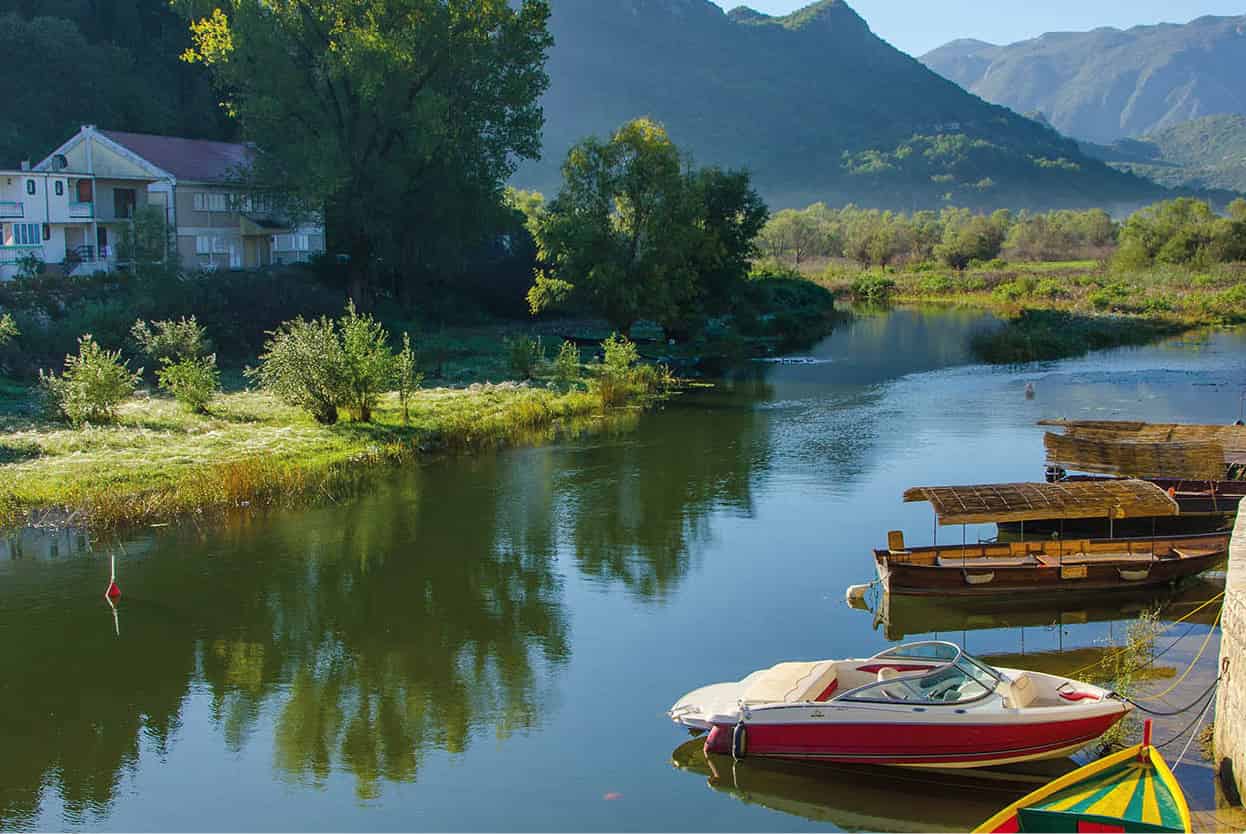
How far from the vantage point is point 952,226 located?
142m

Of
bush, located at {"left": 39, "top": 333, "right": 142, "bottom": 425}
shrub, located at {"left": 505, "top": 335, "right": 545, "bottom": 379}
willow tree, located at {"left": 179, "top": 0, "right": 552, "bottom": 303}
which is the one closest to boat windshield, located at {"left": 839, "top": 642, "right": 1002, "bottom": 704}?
bush, located at {"left": 39, "top": 333, "right": 142, "bottom": 425}

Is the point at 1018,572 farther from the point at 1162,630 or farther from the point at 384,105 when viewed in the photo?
the point at 384,105

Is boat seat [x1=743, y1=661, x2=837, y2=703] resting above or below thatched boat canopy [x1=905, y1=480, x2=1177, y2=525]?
below

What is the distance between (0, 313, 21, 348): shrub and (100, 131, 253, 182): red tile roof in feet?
57.9

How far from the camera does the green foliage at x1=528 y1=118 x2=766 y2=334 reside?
5462 cm

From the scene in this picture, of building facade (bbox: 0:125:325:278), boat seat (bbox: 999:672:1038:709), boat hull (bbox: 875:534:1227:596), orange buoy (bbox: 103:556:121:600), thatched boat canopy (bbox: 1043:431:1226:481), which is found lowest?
orange buoy (bbox: 103:556:121:600)

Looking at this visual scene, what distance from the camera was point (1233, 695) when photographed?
579 inches

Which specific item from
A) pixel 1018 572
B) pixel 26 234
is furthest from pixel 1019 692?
pixel 26 234

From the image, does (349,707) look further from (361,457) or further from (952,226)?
(952,226)

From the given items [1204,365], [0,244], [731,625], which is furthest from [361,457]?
[1204,365]

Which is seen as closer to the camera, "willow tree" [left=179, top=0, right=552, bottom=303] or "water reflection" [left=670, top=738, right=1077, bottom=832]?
"water reflection" [left=670, top=738, right=1077, bottom=832]

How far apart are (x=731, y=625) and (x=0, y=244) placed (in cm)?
4404

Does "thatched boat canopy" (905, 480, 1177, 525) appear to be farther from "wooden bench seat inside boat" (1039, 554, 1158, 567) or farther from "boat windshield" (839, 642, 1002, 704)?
"boat windshield" (839, 642, 1002, 704)

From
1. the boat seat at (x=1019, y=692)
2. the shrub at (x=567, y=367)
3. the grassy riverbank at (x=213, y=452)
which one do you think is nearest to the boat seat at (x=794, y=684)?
the boat seat at (x=1019, y=692)
